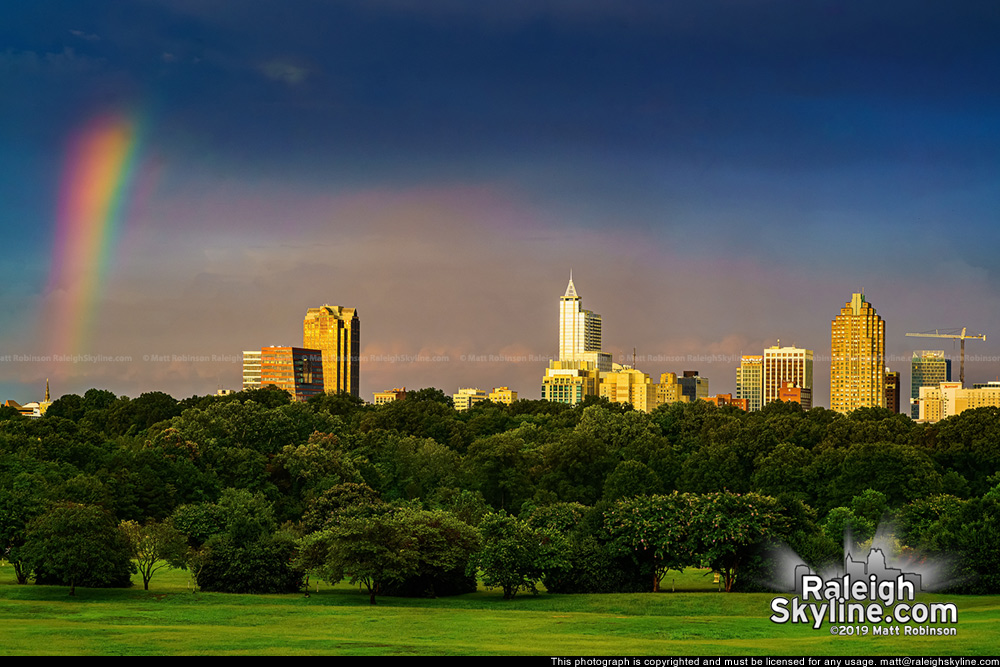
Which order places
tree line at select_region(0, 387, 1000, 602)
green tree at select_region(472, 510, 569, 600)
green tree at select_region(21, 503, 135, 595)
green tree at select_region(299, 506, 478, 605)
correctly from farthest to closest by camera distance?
tree line at select_region(0, 387, 1000, 602) → green tree at select_region(472, 510, 569, 600) → green tree at select_region(299, 506, 478, 605) → green tree at select_region(21, 503, 135, 595)

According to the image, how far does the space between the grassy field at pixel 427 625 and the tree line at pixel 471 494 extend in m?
2.26

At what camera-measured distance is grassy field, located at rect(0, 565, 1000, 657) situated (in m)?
36.2

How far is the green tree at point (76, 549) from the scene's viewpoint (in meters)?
56.4

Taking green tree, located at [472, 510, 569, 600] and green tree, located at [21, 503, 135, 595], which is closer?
green tree, located at [21, 503, 135, 595]

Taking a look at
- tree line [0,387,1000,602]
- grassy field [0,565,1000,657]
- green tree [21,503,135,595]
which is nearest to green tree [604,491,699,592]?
tree line [0,387,1000,602]

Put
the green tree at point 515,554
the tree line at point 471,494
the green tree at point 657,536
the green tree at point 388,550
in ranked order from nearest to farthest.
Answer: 1. the green tree at point 388,550
2. the green tree at point 515,554
3. the tree line at point 471,494
4. the green tree at point 657,536

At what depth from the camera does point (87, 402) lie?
14250 centimetres

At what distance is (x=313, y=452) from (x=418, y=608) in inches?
1629

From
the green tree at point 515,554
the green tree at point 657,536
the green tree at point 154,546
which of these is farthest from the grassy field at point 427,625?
the green tree at point 657,536

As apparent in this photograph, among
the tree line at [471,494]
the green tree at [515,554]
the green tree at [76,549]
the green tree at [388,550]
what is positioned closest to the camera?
the green tree at [76,549]

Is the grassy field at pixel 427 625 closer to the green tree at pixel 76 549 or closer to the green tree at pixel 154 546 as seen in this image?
the green tree at pixel 76 549

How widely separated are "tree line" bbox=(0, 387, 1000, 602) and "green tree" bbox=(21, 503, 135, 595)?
10 cm

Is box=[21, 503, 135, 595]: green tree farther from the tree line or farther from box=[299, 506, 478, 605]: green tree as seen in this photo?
box=[299, 506, 478, 605]: green tree

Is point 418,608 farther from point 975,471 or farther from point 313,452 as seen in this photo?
point 975,471
